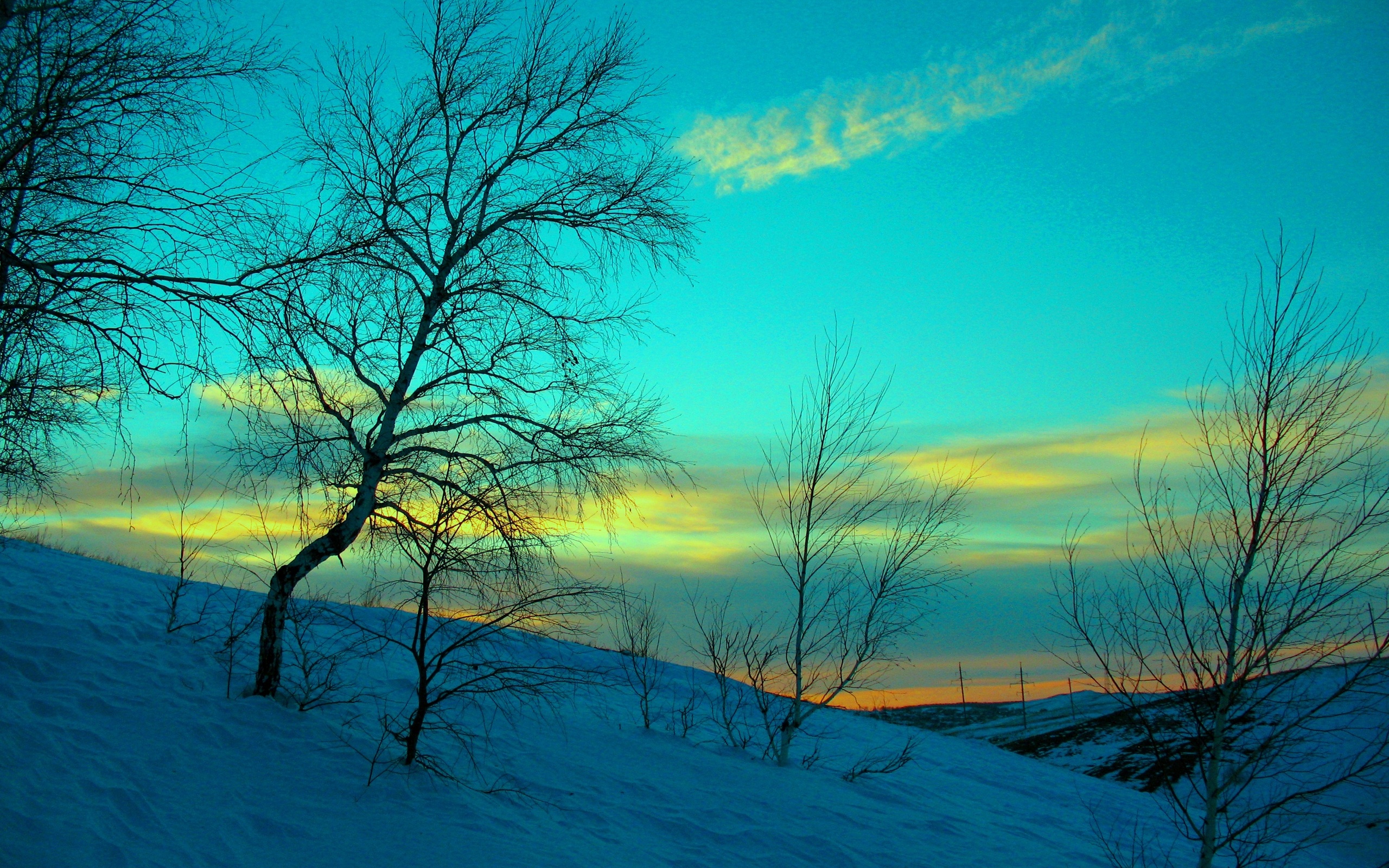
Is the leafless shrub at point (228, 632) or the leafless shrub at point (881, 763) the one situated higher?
the leafless shrub at point (228, 632)

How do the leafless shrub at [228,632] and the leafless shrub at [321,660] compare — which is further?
the leafless shrub at [228,632]

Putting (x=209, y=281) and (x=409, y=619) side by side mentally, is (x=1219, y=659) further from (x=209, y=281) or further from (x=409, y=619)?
(x=409, y=619)

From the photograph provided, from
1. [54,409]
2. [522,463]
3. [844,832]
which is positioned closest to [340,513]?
[522,463]

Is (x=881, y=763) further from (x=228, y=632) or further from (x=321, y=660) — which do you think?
(x=228, y=632)

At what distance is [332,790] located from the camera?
728 centimetres

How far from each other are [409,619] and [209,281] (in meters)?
11.6

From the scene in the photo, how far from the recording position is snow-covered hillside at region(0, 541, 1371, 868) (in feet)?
20.1

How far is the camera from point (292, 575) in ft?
28.5

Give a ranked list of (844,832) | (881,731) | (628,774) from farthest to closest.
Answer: (881,731)
(628,774)
(844,832)

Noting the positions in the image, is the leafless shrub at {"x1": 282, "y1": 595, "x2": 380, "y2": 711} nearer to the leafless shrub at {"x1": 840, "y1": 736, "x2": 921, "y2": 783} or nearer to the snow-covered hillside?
the snow-covered hillside

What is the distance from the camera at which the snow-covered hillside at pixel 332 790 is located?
612cm

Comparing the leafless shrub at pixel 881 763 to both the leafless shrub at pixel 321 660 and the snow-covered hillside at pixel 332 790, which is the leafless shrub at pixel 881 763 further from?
the leafless shrub at pixel 321 660

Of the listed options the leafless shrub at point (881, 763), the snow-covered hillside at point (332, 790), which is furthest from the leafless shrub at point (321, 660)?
the leafless shrub at point (881, 763)

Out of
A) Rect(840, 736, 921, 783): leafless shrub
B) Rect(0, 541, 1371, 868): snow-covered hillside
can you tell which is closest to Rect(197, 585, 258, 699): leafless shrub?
Rect(0, 541, 1371, 868): snow-covered hillside
